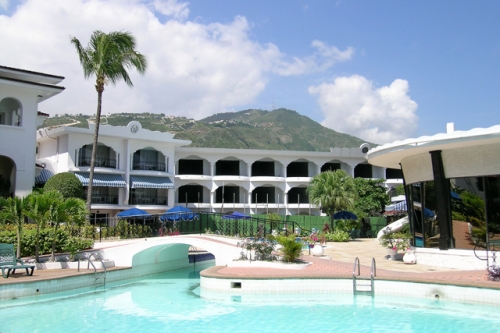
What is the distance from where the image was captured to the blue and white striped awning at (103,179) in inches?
1380

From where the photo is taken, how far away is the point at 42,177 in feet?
113

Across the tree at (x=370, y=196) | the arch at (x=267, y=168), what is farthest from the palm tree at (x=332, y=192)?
the arch at (x=267, y=168)

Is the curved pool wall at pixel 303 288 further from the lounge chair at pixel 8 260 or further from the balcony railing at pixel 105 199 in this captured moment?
the balcony railing at pixel 105 199

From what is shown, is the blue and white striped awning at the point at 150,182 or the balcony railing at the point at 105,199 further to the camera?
the blue and white striped awning at the point at 150,182

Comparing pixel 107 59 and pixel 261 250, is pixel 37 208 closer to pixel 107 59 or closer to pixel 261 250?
pixel 261 250

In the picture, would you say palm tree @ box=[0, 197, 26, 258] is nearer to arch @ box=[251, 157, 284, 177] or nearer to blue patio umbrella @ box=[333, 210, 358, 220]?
blue patio umbrella @ box=[333, 210, 358, 220]

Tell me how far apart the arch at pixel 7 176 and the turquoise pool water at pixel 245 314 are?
49.0 feet

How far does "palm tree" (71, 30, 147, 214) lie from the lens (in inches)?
1054

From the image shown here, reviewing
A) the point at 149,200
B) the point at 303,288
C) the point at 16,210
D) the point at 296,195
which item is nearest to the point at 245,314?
the point at 303,288

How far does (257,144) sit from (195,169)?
81.6 m

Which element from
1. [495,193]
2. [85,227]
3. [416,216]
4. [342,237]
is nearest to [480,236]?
[495,193]

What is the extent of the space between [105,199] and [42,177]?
16.5 feet

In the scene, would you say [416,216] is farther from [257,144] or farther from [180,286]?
[257,144]

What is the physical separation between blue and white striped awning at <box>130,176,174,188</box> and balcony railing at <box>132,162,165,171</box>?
1209mm
